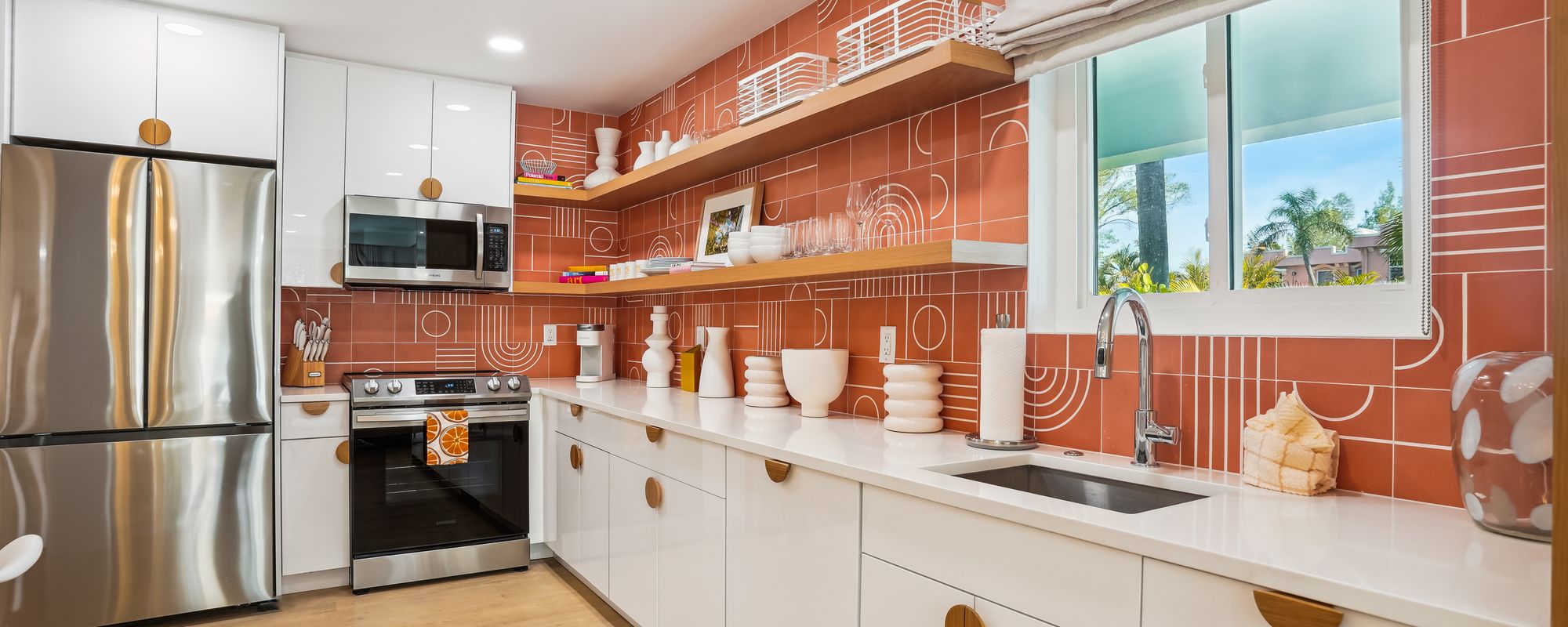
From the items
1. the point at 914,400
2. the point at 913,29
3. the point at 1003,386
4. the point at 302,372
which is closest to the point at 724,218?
the point at 913,29

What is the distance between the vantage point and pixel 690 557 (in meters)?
2.33

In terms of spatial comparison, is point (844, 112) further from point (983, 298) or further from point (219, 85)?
point (219, 85)

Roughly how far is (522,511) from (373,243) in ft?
4.21

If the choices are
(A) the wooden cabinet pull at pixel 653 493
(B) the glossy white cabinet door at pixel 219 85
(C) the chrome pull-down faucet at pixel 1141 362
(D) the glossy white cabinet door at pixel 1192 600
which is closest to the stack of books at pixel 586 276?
(B) the glossy white cabinet door at pixel 219 85

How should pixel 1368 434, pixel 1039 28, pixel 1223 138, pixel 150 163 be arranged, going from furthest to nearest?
pixel 150 163 < pixel 1039 28 < pixel 1223 138 < pixel 1368 434

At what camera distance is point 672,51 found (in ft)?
11.0

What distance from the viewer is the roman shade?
1660 mm

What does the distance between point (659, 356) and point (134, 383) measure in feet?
6.05

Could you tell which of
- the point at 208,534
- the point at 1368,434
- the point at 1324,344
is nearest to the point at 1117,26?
the point at 1324,344

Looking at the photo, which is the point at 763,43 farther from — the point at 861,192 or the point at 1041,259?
the point at 1041,259

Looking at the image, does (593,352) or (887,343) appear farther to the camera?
(593,352)

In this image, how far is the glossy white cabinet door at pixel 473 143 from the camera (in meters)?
3.67

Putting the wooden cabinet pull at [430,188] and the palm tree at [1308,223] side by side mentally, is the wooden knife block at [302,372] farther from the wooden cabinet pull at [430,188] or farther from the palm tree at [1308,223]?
the palm tree at [1308,223]

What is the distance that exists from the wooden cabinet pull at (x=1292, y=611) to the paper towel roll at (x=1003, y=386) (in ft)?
3.07
